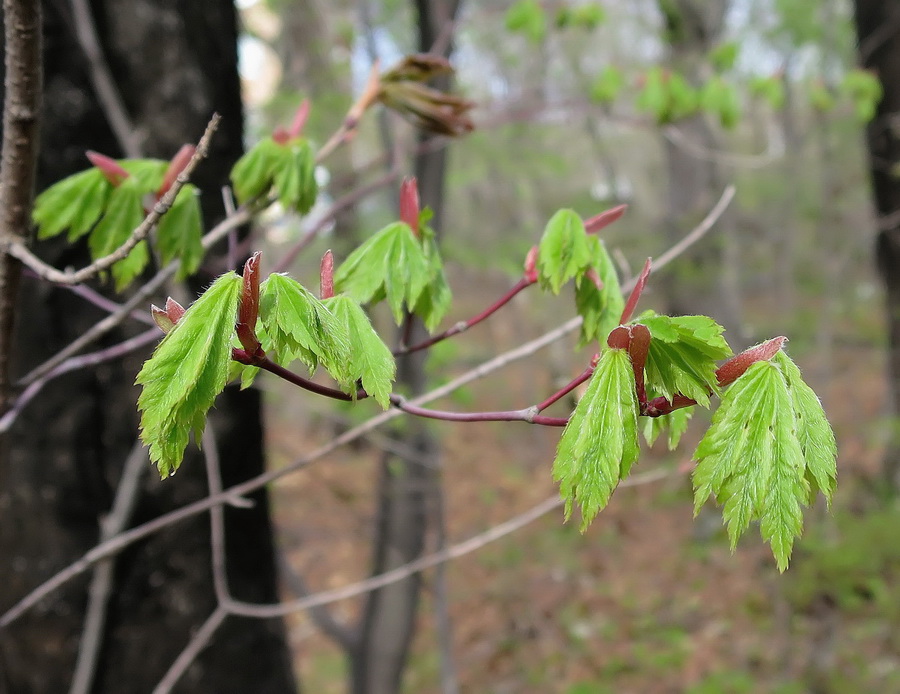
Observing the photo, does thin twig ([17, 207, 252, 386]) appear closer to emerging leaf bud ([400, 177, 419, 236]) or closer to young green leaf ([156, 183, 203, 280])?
young green leaf ([156, 183, 203, 280])

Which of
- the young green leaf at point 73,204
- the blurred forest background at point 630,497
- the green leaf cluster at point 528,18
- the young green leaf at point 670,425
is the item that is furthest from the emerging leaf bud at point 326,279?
the green leaf cluster at point 528,18

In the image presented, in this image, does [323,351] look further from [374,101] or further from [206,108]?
[206,108]

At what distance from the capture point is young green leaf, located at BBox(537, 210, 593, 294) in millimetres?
776

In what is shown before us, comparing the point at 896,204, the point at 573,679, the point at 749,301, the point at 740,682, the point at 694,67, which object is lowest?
the point at 573,679

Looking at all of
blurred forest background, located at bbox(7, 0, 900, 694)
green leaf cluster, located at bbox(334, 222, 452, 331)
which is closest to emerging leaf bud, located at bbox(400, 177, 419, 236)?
green leaf cluster, located at bbox(334, 222, 452, 331)

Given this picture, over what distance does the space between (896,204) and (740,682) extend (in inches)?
131

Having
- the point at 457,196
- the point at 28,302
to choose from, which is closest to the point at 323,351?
the point at 28,302

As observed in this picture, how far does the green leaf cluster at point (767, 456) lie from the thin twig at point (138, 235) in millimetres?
525

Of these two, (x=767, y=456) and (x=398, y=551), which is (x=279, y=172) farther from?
(x=398, y=551)

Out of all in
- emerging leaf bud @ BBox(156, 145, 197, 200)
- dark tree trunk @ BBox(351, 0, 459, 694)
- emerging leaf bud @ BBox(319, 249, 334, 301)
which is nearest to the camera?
emerging leaf bud @ BBox(319, 249, 334, 301)

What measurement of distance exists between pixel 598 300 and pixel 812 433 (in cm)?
32

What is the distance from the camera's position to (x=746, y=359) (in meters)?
0.58

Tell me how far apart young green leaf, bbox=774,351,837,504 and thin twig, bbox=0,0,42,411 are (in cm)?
85

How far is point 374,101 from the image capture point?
1.17 m
